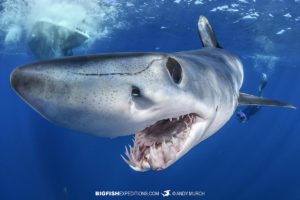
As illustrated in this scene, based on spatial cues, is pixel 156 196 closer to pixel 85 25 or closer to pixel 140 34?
pixel 140 34

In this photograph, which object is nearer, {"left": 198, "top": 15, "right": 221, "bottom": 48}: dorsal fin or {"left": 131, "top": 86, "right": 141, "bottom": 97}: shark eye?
A: {"left": 131, "top": 86, "right": 141, "bottom": 97}: shark eye

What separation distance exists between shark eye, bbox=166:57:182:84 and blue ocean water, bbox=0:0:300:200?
49.2 feet

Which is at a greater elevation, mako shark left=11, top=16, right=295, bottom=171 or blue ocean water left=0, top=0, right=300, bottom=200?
mako shark left=11, top=16, right=295, bottom=171

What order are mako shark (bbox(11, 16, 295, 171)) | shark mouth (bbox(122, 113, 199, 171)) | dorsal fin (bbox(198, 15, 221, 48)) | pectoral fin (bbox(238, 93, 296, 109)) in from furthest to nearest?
1. dorsal fin (bbox(198, 15, 221, 48))
2. pectoral fin (bbox(238, 93, 296, 109))
3. shark mouth (bbox(122, 113, 199, 171))
4. mako shark (bbox(11, 16, 295, 171))

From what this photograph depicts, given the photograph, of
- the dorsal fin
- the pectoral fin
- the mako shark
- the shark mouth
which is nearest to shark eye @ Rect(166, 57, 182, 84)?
the mako shark

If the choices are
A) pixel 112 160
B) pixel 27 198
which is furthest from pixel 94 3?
pixel 27 198

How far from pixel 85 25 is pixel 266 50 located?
13.6 m

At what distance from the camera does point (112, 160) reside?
40.6m

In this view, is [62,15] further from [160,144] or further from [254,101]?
[160,144]

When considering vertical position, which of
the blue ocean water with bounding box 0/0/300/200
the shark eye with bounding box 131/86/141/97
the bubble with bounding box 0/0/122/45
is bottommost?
the blue ocean water with bounding box 0/0/300/200

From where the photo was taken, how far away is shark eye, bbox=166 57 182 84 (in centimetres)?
210

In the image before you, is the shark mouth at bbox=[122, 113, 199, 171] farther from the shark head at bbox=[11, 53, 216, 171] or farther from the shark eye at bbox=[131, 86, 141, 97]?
the shark eye at bbox=[131, 86, 141, 97]

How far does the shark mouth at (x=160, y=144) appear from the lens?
248 centimetres

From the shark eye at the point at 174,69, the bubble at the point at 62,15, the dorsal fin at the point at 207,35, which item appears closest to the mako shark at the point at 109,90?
the shark eye at the point at 174,69
